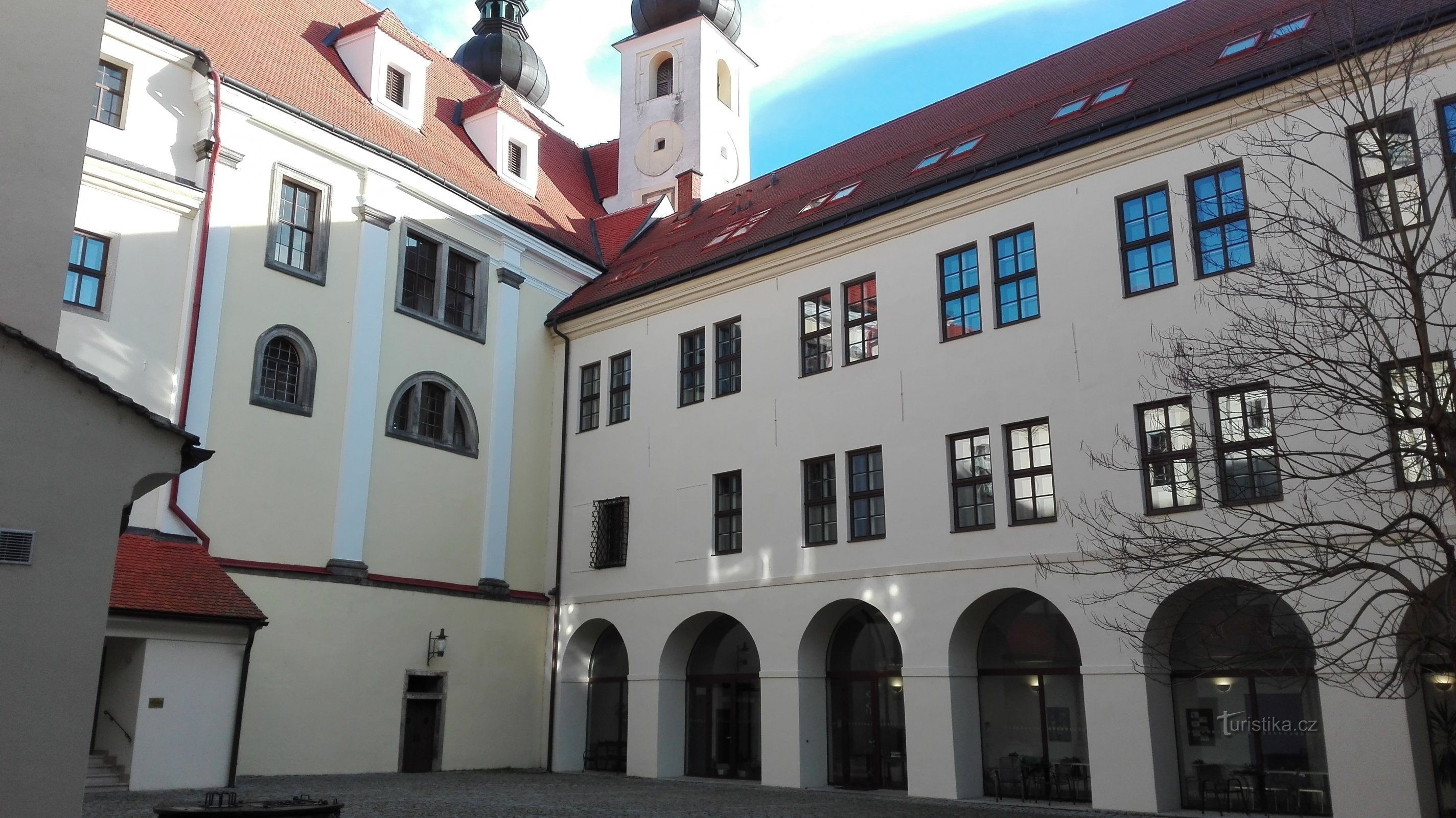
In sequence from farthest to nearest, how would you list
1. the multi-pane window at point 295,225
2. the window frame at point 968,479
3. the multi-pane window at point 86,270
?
the multi-pane window at point 295,225, the multi-pane window at point 86,270, the window frame at point 968,479

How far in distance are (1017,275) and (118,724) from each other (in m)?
13.8

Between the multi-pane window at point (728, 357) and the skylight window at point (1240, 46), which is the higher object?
the skylight window at point (1240, 46)

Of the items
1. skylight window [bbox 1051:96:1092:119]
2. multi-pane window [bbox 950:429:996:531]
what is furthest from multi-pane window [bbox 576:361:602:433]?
skylight window [bbox 1051:96:1092:119]

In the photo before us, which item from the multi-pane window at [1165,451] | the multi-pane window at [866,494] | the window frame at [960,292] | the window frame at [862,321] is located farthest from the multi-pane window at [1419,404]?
the window frame at [862,321]

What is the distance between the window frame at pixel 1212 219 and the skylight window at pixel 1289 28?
7.53ft

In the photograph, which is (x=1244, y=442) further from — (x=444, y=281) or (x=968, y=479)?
(x=444, y=281)

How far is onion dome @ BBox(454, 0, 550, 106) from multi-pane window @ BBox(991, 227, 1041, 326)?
26.2 metres

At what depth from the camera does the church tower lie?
33.2 meters

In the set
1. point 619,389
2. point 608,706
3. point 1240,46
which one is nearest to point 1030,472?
point 1240,46

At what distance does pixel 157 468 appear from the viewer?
8.45 metres

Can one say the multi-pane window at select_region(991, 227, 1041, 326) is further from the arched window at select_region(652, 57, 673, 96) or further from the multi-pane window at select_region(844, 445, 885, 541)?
the arched window at select_region(652, 57, 673, 96)

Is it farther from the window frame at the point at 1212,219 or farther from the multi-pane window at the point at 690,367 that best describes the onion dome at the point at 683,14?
the window frame at the point at 1212,219

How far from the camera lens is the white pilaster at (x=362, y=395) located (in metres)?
20.3

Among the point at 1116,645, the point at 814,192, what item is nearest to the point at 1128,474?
the point at 1116,645
